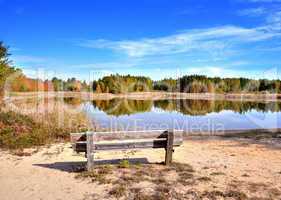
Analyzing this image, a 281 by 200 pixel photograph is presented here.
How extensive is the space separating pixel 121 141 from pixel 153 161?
1.76 meters

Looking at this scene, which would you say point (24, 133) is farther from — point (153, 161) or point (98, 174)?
point (98, 174)

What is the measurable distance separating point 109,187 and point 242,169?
4161 mm

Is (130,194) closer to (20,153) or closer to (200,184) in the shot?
(200,184)

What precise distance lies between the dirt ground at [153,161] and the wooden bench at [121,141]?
784 mm

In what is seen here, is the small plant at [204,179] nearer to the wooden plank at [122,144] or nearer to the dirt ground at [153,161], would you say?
the dirt ground at [153,161]

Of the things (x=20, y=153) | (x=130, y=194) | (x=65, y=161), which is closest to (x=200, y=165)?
(x=130, y=194)

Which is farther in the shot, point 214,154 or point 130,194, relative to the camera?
point 214,154

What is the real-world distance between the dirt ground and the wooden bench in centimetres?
78

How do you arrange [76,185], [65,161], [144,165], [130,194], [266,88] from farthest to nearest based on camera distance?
[266,88], [65,161], [144,165], [76,185], [130,194]

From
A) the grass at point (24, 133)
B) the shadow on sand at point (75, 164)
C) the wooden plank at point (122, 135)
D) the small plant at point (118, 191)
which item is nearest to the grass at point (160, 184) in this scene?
the small plant at point (118, 191)

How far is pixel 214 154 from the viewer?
12008mm

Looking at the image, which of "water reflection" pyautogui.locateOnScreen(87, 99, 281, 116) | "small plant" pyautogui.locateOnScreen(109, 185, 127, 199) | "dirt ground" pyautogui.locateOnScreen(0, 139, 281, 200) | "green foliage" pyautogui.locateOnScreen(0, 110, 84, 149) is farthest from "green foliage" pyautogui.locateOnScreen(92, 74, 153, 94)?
"small plant" pyautogui.locateOnScreen(109, 185, 127, 199)

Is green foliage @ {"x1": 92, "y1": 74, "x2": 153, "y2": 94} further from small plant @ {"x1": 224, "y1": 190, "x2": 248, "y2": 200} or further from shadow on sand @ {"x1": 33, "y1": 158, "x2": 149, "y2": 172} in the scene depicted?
small plant @ {"x1": 224, "y1": 190, "x2": 248, "y2": 200}

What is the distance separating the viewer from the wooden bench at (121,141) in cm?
930
